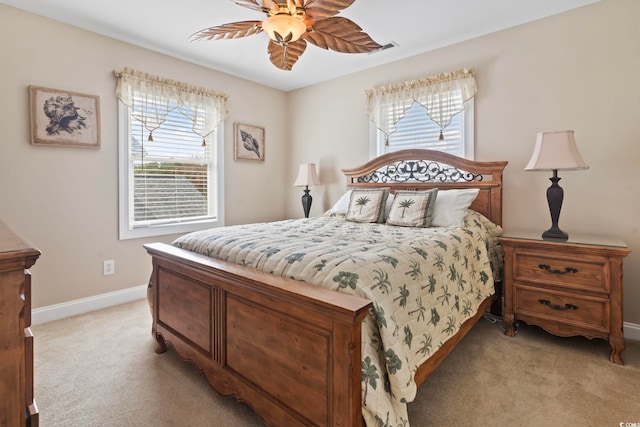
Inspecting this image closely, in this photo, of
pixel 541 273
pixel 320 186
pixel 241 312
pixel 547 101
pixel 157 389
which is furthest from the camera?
pixel 320 186

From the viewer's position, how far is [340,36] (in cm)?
212

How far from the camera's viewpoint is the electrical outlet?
9.92 feet


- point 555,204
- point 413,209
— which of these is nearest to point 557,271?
point 555,204

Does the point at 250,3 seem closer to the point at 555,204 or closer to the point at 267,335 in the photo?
the point at 267,335

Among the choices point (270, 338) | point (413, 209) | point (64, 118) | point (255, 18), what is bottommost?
point (270, 338)

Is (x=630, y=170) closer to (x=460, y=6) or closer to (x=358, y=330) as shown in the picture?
(x=460, y=6)

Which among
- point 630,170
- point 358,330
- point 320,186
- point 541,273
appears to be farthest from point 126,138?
point 630,170

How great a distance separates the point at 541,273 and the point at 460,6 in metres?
2.14

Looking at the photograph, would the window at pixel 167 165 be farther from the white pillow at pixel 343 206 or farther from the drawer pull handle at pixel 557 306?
the drawer pull handle at pixel 557 306

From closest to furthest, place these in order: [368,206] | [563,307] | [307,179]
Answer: [563,307] < [368,206] < [307,179]

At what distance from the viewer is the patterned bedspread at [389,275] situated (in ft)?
3.92

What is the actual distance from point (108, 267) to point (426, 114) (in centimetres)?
348

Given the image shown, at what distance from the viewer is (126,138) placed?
313 centimetres

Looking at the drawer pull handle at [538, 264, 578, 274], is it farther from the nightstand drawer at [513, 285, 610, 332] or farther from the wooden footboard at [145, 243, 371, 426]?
the wooden footboard at [145, 243, 371, 426]
